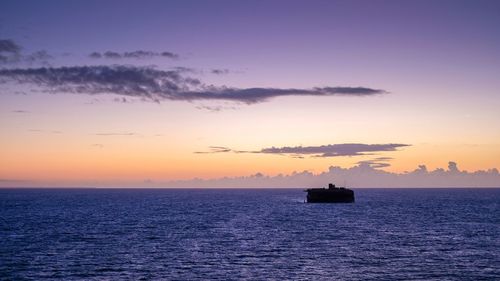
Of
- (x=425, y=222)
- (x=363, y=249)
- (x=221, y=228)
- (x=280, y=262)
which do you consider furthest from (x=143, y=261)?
(x=425, y=222)

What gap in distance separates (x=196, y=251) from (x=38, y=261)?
20613 millimetres

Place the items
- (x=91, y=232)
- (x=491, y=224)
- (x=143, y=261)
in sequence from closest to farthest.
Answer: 1. (x=143, y=261)
2. (x=91, y=232)
3. (x=491, y=224)

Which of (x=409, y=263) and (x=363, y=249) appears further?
(x=363, y=249)

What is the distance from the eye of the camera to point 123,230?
323 ft

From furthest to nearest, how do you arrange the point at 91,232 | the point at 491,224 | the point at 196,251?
the point at 491,224
the point at 91,232
the point at 196,251

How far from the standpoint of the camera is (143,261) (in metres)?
60.7

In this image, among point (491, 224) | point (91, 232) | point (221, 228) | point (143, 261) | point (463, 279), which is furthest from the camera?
point (491, 224)

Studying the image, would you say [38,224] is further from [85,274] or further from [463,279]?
[463,279]

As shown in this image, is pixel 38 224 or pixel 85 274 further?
pixel 38 224

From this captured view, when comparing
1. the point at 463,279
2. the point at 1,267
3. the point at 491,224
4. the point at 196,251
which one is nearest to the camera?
the point at 463,279

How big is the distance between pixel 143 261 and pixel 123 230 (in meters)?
39.7

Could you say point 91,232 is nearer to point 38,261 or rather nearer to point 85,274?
point 38,261

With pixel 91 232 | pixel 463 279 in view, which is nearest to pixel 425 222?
pixel 463 279

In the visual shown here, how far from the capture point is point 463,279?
50.6 metres
